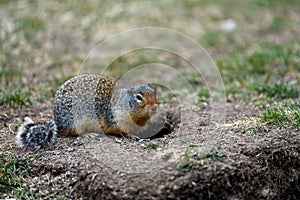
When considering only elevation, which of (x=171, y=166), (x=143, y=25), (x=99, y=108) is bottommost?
(x=171, y=166)

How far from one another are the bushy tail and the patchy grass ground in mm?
97

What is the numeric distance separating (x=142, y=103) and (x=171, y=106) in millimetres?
1461

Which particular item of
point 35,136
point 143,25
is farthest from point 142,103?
point 143,25

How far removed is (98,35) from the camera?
33.3 ft

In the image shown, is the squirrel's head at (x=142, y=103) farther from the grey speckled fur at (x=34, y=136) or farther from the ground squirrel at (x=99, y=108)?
the grey speckled fur at (x=34, y=136)

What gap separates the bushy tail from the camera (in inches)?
212

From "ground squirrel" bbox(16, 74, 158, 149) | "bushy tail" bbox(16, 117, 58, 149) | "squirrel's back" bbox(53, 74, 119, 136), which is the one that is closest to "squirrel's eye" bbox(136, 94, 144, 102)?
"ground squirrel" bbox(16, 74, 158, 149)

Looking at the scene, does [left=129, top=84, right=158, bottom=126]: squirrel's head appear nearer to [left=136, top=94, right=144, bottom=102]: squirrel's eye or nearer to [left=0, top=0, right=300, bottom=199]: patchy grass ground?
[left=136, top=94, right=144, bottom=102]: squirrel's eye

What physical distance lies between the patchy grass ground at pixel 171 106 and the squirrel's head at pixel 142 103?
0.96 ft

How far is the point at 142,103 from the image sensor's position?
18.2 ft

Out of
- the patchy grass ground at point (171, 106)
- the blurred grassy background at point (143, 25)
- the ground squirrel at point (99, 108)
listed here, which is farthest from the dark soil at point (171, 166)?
the blurred grassy background at point (143, 25)

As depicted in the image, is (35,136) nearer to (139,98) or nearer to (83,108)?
(83,108)

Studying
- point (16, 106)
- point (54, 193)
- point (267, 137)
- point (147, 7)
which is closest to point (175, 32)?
point (147, 7)

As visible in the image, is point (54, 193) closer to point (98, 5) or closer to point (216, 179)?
point (216, 179)
